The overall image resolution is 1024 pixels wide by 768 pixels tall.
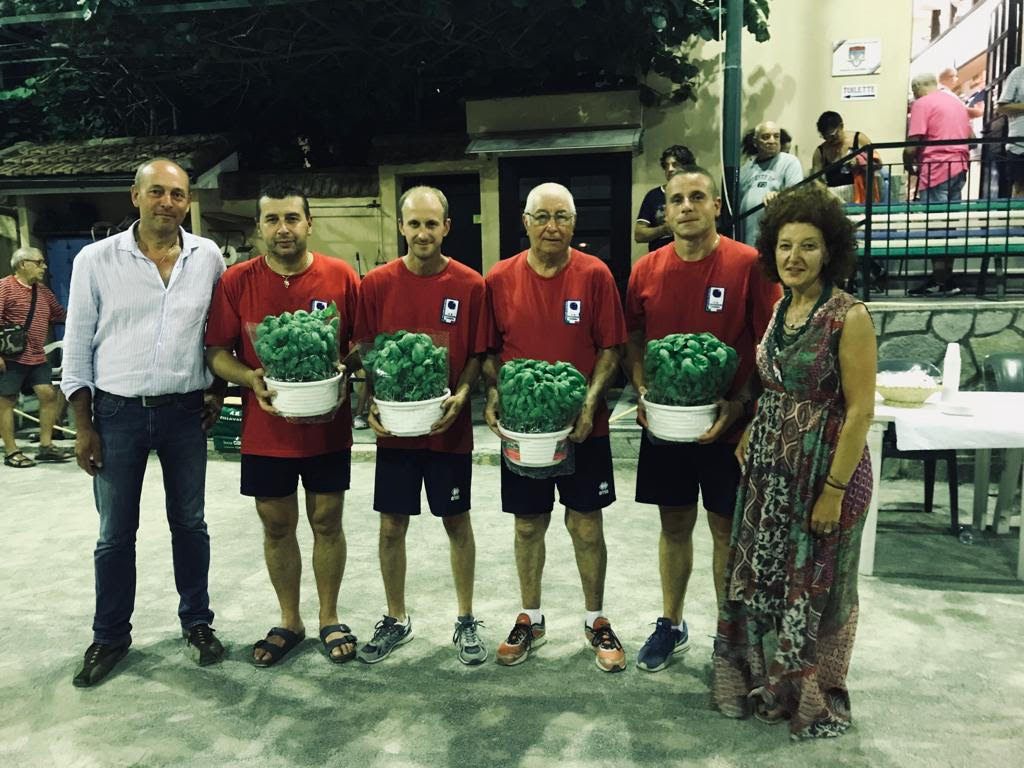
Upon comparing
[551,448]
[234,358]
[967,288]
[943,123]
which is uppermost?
[943,123]

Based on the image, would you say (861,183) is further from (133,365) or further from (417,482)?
(133,365)

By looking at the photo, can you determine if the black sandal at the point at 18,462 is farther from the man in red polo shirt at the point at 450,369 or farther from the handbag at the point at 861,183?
the handbag at the point at 861,183

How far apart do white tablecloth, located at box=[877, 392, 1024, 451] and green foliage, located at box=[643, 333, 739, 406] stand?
63.3 inches

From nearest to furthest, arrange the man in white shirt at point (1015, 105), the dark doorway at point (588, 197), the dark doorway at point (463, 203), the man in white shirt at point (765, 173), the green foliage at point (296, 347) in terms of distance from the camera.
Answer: the green foliage at point (296, 347)
the man in white shirt at point (765, 173)
the man in white shirt at point (1015, 105)
the dark doorway at point (588, 197)
the dark doorway at point (463, 203)

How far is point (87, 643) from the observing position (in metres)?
3.40

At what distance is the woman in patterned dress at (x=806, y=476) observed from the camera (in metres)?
2.38

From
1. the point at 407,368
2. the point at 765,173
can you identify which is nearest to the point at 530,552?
the point at 407,368

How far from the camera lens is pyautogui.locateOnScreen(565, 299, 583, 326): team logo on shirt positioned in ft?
9.61

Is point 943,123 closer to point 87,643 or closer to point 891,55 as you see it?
point 891,55

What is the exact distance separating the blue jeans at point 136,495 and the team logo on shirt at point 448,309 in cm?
106

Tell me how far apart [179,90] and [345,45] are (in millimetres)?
3173

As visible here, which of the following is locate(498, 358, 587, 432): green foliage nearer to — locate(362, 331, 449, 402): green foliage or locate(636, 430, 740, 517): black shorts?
locate(362, 331, 449, 402): green foliage

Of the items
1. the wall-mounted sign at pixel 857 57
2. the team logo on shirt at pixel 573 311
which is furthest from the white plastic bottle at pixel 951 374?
the wall-mounted sign at pixel 857 57

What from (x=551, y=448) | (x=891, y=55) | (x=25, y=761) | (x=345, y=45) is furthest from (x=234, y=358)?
(x=891, y=55)
